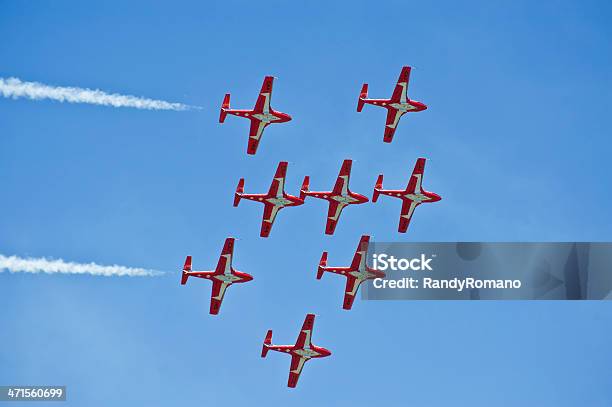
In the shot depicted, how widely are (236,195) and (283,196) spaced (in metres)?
4.74

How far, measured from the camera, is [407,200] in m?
162

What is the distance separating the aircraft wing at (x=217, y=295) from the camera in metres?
159

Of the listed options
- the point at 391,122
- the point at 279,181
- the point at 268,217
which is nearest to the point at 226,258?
the point at 268,217

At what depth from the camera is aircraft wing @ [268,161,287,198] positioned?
158m

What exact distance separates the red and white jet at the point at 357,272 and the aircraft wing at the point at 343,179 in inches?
178

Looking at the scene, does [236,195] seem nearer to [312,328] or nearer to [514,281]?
[312,328]

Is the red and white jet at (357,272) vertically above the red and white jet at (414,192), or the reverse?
the red and white jet at (414,192)

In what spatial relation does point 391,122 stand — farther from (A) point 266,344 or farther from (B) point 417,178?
(A) point 266,344

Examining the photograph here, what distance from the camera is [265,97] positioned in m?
156

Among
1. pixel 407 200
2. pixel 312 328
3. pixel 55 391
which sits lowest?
pixel 55 391

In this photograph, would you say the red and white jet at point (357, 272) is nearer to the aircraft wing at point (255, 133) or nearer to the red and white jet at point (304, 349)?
the red and white jet at point (304, 349)

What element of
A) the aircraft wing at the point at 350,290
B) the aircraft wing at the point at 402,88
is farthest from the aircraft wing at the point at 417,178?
the aircraft wing at the point at 350,290

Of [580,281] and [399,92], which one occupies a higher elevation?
[399,92]

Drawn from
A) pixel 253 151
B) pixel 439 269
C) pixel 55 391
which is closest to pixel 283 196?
pixel 253 151
